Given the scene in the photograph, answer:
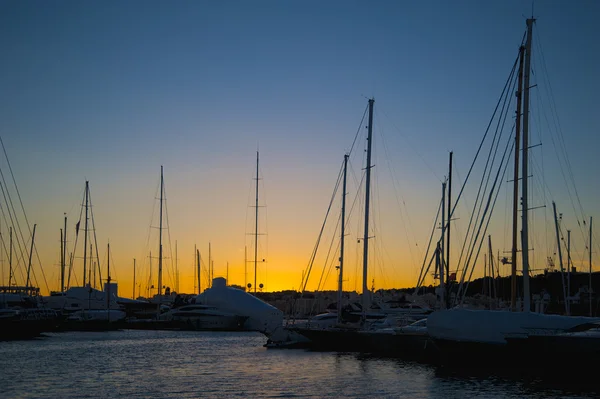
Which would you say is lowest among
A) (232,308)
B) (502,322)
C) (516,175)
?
(232,308)

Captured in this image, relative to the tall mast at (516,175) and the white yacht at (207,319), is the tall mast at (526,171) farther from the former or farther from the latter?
the white yacht at (207,319)

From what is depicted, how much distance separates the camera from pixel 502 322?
125 ft

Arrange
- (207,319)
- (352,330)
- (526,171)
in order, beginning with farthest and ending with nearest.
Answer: (207,319)
(352,330)
(526,171)

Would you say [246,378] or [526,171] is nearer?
[246,378]

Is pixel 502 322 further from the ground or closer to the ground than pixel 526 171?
closer to the ground

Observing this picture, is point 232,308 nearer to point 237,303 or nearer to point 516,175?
point 237,303

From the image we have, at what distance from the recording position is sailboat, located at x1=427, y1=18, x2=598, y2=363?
125 feet

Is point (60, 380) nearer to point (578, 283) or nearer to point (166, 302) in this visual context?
point (578, 283)

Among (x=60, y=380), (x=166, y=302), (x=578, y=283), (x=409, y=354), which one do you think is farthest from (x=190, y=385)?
(x=166, y=302)

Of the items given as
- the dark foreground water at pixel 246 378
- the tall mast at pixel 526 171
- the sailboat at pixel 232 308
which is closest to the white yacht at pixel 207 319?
the sailboat at pixel 232 308

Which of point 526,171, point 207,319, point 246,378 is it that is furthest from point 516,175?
point 207,319

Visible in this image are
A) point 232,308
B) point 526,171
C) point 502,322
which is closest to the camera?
point 502,322

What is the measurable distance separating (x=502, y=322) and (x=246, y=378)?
14.0 meters

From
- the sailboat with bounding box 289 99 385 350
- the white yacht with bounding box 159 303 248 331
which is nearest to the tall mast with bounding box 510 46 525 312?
the sailboat with bounding box 289 99 385 350
